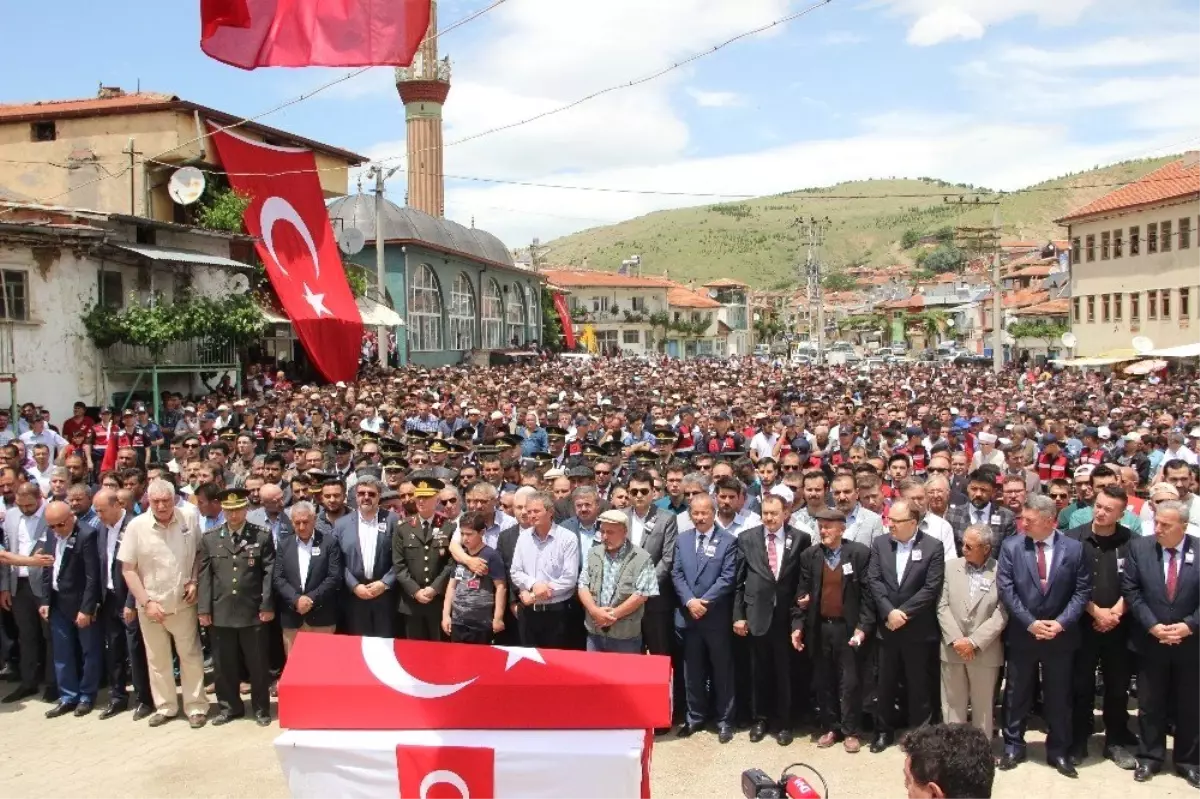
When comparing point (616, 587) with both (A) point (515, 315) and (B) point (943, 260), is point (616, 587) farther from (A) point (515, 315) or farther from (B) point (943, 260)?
(B) point (943, 260)

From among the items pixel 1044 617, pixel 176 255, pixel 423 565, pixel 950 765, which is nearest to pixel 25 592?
pixel 423 565

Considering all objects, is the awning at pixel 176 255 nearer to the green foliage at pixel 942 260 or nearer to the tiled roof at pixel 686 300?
the tiled roof at pixel 686 300

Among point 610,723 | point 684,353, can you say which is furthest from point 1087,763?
point 684,353

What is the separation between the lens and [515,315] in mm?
56094

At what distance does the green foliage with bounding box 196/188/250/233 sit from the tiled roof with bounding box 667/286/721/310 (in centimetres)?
6376

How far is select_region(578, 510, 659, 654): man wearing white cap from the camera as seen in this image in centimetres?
686

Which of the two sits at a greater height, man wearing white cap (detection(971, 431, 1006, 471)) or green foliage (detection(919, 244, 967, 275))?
green foliage (detection(919, 244, 967, 275))

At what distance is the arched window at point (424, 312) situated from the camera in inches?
1648

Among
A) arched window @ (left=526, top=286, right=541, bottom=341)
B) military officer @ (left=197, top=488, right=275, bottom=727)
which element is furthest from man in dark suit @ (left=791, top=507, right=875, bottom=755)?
arched window @ (left=526, top=286, right=541, bottom=341)

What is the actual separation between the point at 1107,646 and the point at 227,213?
22247 mm

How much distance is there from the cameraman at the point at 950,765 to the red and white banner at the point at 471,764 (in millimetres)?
1305

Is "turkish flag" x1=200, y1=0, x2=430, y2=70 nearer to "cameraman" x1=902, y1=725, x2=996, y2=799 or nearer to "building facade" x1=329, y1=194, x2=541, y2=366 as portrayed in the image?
"cameraman" x1=902, y1=725, x2=996, y2=799

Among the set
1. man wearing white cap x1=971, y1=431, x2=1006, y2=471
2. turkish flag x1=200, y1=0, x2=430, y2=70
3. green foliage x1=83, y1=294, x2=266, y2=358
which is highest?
turkish flag x1=200, y1=0, x2=430, y2=70

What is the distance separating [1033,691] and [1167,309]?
4046 cm
